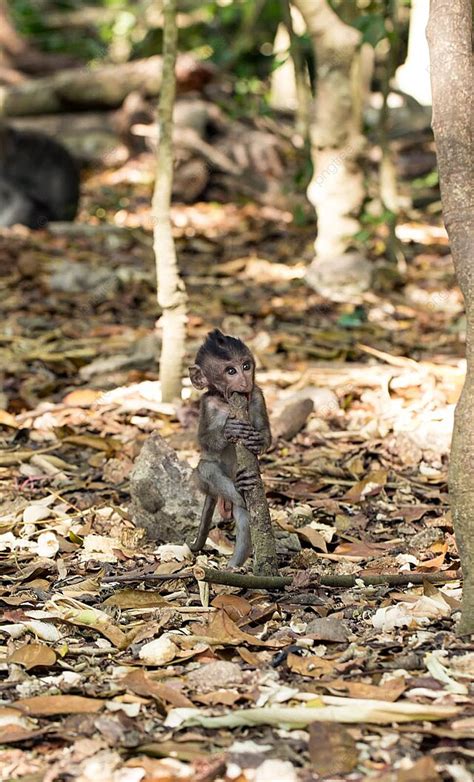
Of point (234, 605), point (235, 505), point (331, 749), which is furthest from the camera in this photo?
point (235, 505)

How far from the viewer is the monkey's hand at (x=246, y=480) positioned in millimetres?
4113

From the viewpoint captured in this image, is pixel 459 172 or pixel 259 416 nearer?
pixel 459 172

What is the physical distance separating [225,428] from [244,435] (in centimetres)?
9

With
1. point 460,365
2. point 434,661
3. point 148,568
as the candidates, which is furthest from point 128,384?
point 434,661

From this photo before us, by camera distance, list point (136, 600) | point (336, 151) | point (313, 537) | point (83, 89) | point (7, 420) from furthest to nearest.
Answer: point (83, 89)
point (336, 151)
point (7, 420)
point (313, 537)
point (136, 600)

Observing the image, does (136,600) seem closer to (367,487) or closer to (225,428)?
(225,428)

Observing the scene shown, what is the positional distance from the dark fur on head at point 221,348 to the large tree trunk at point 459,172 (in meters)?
1.15

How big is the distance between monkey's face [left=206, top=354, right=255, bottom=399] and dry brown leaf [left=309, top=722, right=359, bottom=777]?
63.9 inches

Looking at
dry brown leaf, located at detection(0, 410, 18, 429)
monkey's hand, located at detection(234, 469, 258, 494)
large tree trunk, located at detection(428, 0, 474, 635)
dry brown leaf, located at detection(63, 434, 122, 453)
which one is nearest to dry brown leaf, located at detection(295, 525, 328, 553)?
monkey's hand, located at detection(234, 469, 258, 494)

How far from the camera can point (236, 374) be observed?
4.41 metres

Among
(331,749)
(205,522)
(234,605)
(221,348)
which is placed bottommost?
(331,749)

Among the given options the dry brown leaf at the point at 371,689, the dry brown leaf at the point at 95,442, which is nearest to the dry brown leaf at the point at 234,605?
the dry brown leaf at the point at 371,689

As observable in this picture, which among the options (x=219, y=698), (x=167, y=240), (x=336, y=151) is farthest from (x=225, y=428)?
(x=336, y=151)

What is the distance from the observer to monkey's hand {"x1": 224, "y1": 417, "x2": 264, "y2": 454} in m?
4.17
